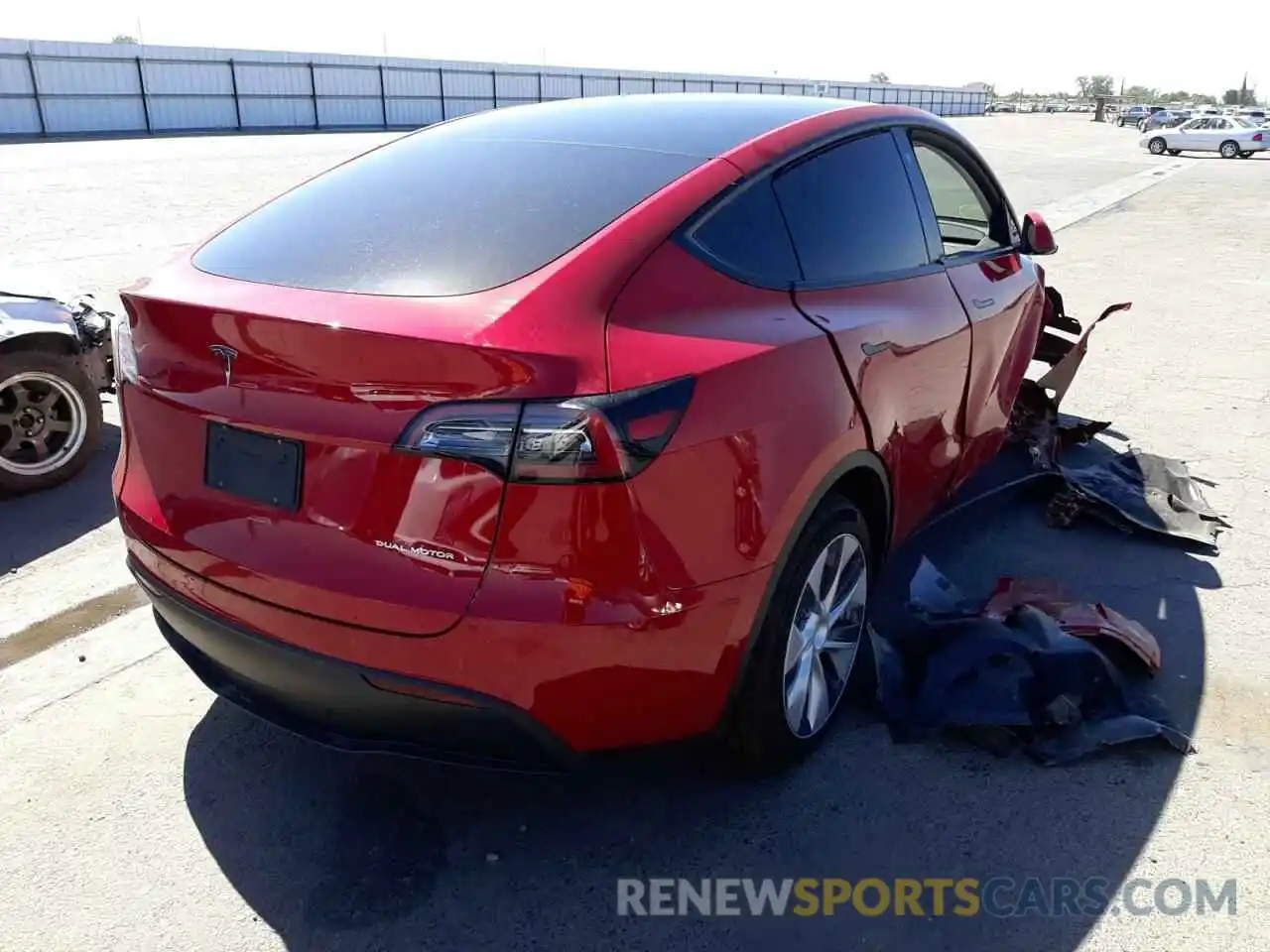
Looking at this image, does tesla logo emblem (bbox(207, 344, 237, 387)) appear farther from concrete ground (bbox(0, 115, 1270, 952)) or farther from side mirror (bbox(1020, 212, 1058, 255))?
side mirror (bbox(1020, 212, 1058, 255))

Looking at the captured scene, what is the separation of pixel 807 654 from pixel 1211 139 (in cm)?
4276

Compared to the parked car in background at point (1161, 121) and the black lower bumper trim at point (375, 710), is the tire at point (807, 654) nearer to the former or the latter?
the black lower bumper trim at point (375, 710)

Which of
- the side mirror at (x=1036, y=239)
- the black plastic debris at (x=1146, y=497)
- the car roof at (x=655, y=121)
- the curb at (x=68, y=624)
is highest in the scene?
the car roof at (x=655, y=121)

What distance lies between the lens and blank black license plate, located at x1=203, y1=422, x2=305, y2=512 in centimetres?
225

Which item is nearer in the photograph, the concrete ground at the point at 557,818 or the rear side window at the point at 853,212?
the concrete ground at the point at 557,818

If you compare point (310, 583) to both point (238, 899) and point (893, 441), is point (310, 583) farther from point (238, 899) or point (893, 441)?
point (893, 441)

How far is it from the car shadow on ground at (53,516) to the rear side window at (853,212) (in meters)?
3.43

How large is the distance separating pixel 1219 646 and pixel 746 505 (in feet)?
7.48

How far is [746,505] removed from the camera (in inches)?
93.9

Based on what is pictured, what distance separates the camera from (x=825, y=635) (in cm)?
297

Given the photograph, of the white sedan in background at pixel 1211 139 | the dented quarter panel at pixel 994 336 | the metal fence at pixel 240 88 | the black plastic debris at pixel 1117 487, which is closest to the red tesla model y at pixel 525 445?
the dented quarter panel at pixel 994 336

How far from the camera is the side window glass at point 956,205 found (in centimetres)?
385

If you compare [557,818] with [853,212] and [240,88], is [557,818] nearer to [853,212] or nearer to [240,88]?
[853,212]

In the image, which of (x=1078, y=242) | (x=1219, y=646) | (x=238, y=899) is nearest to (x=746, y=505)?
(x=238, y=899)
